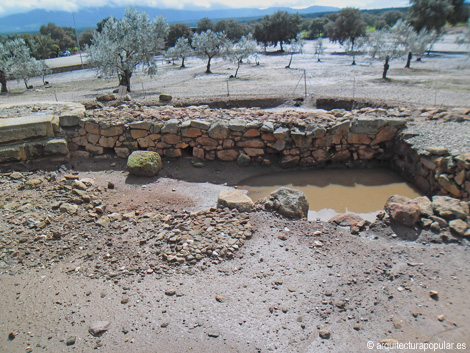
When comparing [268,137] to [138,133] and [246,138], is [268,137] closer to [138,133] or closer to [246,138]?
[246,138]

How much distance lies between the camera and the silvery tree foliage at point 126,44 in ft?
67.6

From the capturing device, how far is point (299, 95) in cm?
1681

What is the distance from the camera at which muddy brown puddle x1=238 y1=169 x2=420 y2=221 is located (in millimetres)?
7273

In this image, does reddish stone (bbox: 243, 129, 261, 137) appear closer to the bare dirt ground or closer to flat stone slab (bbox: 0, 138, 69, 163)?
the bare dirt ground

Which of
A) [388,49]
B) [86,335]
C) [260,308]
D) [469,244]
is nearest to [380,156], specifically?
[469,244]

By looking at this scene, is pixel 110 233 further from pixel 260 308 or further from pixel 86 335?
pixel 260 308

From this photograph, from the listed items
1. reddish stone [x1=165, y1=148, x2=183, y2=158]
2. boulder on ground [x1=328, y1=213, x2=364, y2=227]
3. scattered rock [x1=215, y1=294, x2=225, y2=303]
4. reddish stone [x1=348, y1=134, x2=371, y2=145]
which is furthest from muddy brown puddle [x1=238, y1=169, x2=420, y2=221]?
scattered rock [x1=215, y1=294, x2=225, y2=303]

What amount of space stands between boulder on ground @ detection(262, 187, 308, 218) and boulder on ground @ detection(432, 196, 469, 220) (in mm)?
2093

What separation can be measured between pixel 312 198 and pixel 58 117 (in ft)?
21.6

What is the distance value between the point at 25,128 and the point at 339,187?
7.36 metres

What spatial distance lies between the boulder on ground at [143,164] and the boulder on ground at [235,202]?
2.40m

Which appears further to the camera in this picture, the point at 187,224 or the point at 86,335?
Answer: the point at 187,224

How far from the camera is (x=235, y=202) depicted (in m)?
Answer: 6.09

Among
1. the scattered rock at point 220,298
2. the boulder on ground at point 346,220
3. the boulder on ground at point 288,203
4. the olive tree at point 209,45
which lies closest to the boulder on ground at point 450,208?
the boulder on ground at point 346,220
